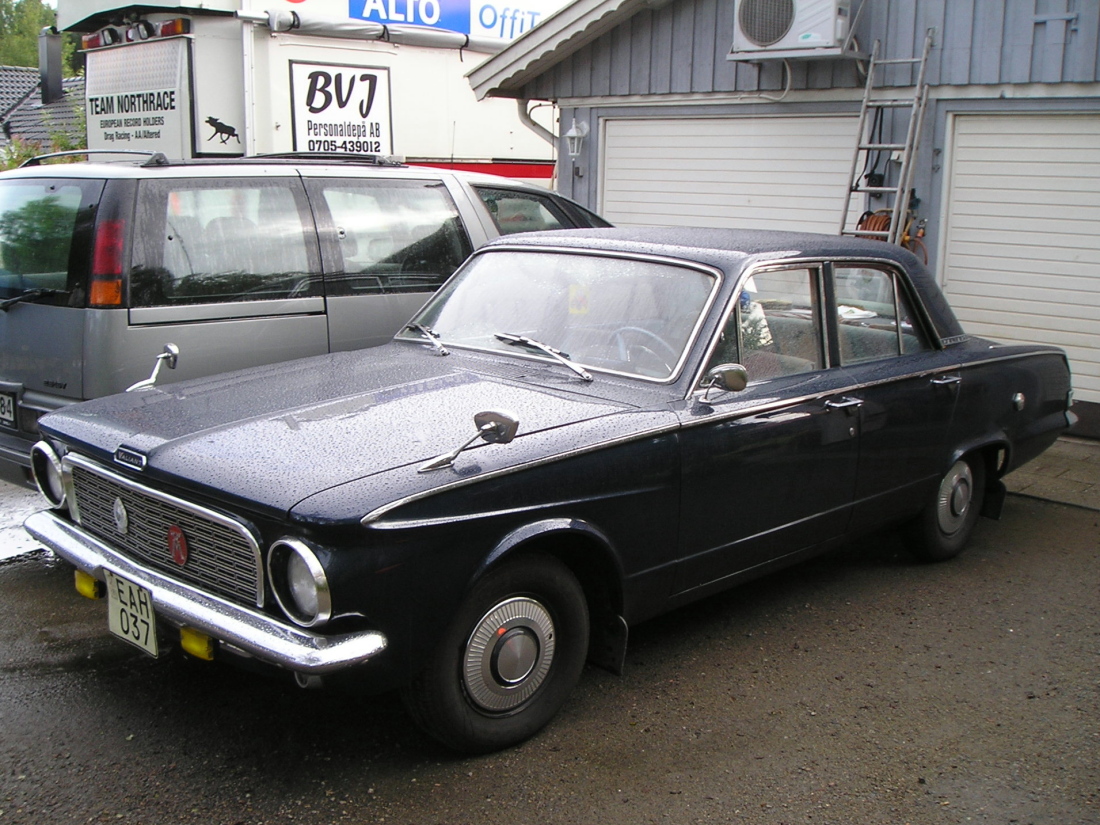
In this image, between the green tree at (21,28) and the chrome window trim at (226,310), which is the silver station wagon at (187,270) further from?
the green tree at (21,28)

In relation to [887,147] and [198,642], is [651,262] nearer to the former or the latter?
[198,642]

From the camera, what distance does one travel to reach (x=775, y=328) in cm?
454

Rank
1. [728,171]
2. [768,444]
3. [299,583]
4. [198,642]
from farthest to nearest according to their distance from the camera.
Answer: [728,171]
[768,444]
[198,642]
[299,583]

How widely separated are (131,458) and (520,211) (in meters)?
3.82

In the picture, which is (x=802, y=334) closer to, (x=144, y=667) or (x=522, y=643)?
(x=522, y=643)

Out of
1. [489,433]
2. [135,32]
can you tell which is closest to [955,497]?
[489,433]

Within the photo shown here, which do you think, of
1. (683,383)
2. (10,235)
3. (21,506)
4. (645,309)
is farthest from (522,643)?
(21,506)

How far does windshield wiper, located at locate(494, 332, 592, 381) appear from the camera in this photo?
4246 mm

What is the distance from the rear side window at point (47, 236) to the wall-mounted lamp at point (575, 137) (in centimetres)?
631

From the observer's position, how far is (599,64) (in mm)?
10531

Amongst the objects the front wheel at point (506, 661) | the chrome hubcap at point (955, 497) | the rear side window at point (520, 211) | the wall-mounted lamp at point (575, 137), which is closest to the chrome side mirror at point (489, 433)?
the front wheel at point (506, 661)

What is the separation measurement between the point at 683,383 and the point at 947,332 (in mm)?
1970

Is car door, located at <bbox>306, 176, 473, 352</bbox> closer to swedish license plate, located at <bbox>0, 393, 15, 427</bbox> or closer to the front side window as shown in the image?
swedish license plate, located at <bbox>0, 393, 15, 427</bbox>

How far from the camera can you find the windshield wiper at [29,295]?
5.09 m
